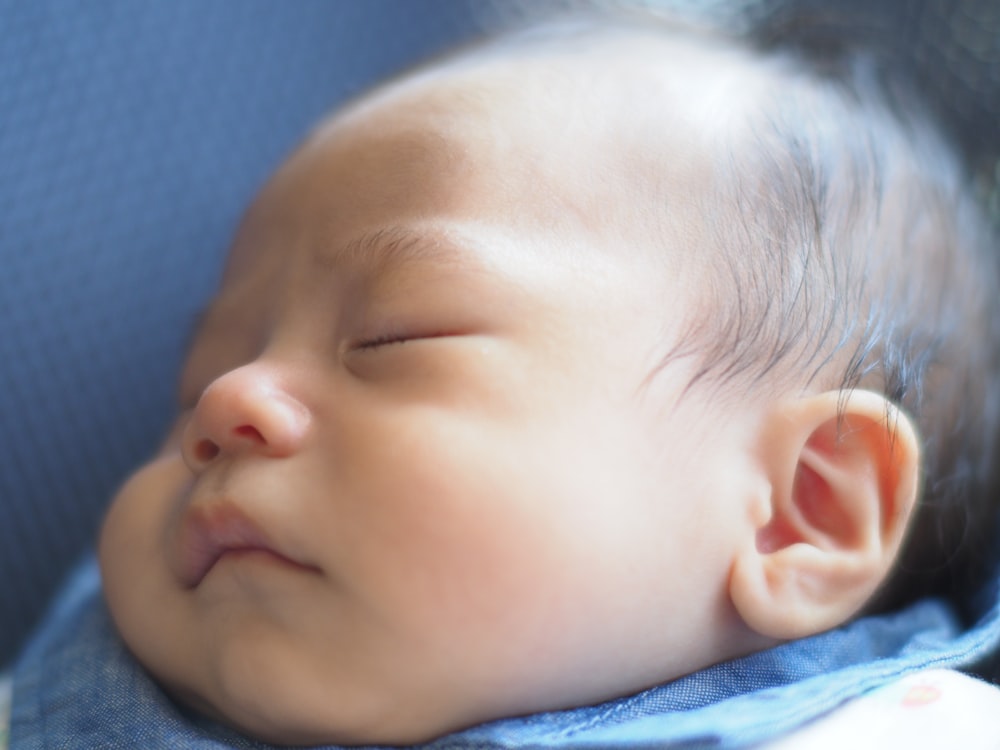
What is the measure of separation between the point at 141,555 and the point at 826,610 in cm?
45

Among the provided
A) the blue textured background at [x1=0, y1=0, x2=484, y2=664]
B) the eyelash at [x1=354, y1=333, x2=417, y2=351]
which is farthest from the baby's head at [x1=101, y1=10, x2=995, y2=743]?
the blue textured background at [x1=0, y1=0, x2=484, y2=664]

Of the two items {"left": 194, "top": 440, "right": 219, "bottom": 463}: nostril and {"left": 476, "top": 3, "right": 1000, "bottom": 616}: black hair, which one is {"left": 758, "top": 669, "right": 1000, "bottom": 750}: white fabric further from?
{"left": 194, "top": 440, "right": 219, "bottom": 463}: nostril

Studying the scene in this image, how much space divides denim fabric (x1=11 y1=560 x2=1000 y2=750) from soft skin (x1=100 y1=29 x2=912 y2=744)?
0.7 inches

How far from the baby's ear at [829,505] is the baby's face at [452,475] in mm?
33

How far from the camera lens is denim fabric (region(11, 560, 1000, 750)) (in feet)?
1.98

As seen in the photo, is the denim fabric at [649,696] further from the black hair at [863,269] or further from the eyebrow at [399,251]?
the eyebrow at [399,251]

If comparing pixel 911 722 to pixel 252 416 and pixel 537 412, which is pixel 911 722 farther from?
pixel 252 416

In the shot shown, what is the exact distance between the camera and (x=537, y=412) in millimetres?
616

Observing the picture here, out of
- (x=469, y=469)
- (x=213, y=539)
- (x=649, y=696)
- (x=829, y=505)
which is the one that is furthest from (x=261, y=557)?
(x=829, y=505)

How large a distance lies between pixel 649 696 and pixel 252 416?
0.96 feet

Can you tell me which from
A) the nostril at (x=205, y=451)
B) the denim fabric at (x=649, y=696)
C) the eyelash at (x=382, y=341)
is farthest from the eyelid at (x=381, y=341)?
the denim fabric at (x=649, y=696)

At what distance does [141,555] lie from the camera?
0.70 m

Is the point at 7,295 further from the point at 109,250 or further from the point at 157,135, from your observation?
the point at 157,135

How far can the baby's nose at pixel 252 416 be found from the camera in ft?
2.05
